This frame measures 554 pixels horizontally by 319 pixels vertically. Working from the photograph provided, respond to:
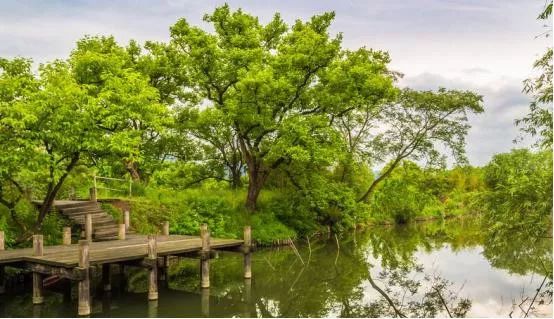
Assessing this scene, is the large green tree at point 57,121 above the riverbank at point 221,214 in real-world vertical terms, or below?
above

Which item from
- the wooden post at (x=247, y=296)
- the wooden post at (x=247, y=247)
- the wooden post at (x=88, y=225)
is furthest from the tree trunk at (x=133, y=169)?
the wooden post at (x=247, y=296)

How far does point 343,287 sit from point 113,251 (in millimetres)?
9009

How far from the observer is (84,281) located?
14055 millimetres

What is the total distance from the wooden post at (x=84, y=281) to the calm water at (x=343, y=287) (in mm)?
750

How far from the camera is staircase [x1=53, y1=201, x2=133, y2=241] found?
2180 centimetres

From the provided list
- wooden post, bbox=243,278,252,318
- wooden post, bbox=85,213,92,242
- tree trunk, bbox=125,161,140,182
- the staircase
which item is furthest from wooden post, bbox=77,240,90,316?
tree trunk, bbox=125,161,140,182

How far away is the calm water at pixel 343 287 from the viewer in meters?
15.5

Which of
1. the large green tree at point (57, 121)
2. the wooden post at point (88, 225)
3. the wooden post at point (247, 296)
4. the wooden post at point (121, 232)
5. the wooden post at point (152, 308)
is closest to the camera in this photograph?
the wooden post at point (152, 308)

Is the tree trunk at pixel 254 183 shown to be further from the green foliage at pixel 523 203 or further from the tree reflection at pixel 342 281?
the green foliage at pixel 523 203

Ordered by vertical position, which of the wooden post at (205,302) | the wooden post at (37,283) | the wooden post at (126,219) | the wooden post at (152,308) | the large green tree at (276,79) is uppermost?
the large green tree at (276,79)

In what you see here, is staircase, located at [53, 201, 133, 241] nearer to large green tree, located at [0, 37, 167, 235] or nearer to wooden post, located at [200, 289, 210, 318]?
large green tree, located at [0, 37, 167, 235]

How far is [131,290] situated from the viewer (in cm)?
1845

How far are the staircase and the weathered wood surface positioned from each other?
1225mm

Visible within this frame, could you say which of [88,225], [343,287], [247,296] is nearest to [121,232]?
[88,225]
